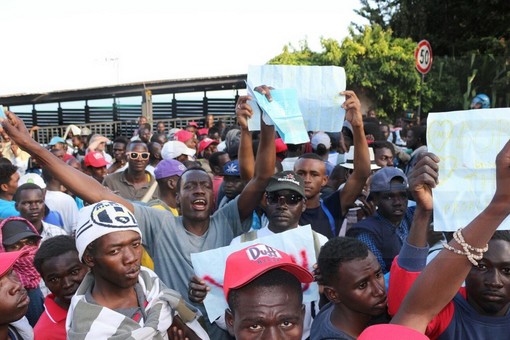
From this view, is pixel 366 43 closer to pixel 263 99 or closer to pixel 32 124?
pixel 263 99

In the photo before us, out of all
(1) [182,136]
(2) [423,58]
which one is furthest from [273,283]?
(1) [182,136]

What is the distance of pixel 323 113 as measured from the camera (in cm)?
271

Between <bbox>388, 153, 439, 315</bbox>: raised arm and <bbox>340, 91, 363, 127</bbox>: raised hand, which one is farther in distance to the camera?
<bbox>340, 91, 363, 127</bbox>: raised hand

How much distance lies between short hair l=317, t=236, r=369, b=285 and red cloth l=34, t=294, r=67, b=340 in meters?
1.06

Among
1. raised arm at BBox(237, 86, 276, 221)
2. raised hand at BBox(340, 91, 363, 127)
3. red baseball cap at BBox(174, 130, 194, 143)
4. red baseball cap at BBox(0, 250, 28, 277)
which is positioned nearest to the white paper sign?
raised hand at BBox(340, 91, 363, 127)

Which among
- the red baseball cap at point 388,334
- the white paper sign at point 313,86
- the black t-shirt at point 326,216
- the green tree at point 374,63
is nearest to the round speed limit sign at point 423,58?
the green tree at point 374,63

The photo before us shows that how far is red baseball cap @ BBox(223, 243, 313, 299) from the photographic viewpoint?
6.07ft

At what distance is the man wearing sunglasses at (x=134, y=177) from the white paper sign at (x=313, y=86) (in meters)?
3.05

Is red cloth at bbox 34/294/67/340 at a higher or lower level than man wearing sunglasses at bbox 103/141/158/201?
lower

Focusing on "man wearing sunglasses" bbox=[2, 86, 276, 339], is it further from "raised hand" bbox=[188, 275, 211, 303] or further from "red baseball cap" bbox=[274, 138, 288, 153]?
"red baseball cap" bbox=[274, 138, 288, 153]

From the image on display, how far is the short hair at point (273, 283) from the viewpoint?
1.87 m

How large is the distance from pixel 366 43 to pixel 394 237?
7.75 feet

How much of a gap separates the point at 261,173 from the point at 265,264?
124cm

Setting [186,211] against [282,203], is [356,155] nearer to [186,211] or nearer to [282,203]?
[282,203]
